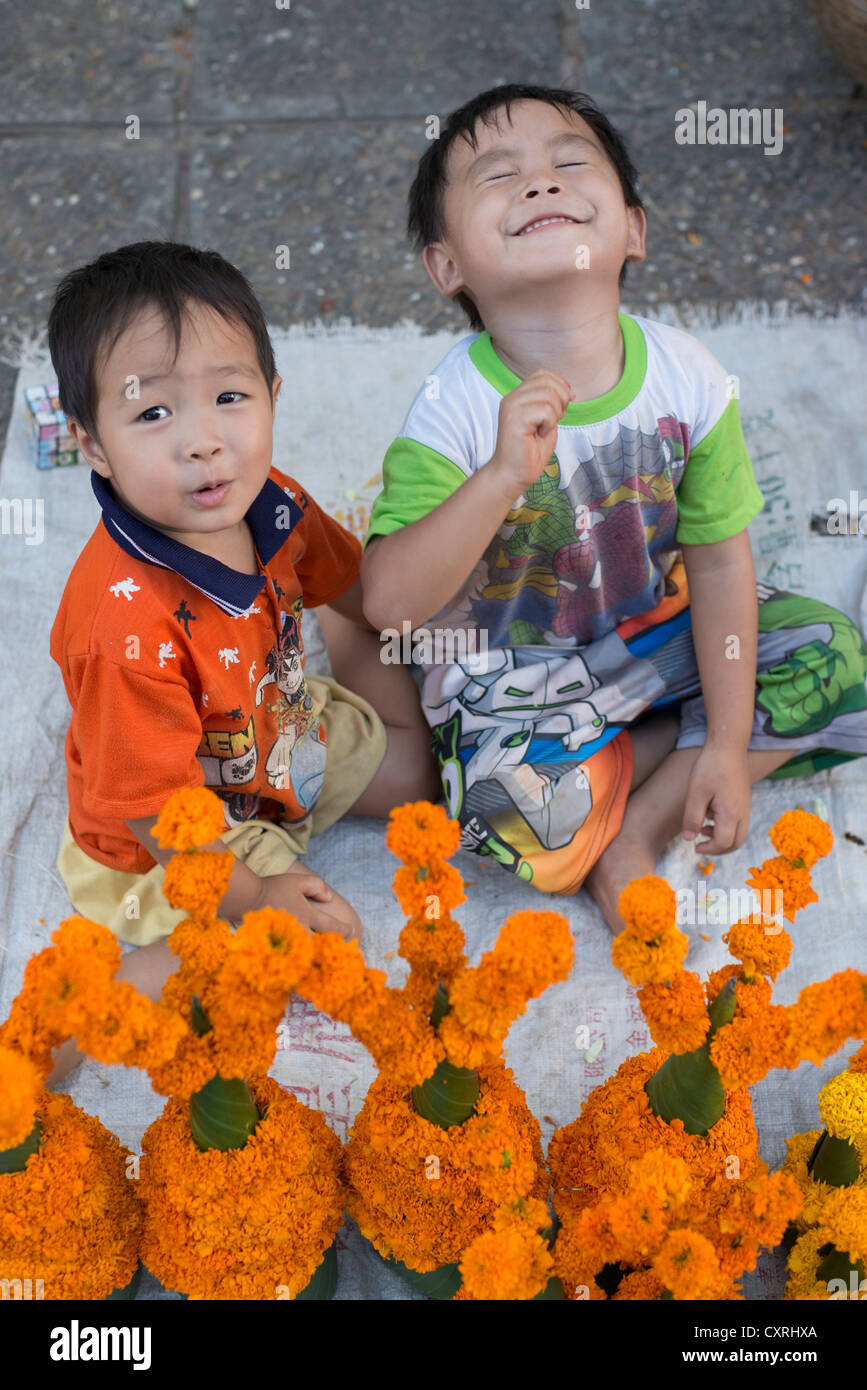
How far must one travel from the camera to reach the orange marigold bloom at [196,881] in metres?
0.73

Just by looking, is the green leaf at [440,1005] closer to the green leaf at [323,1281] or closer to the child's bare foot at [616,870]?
the green leaf at [323,1281]

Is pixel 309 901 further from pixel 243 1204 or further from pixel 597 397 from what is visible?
pixel 597 397

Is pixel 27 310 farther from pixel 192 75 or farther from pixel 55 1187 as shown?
pixel 55 1187

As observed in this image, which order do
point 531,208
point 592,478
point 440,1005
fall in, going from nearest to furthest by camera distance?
1. point 440,1005
2. point 531,208
3. point 592,478

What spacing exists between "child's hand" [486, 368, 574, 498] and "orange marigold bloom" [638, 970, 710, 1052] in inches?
16.7

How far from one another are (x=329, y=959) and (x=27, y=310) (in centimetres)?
139

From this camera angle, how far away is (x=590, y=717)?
125 centimetres

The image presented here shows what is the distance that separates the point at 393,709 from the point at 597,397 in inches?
16.2

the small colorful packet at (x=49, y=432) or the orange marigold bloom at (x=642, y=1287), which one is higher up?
the small colorful packet at (x=49, y=432)

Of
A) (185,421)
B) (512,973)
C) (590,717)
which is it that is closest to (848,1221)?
(512,973)

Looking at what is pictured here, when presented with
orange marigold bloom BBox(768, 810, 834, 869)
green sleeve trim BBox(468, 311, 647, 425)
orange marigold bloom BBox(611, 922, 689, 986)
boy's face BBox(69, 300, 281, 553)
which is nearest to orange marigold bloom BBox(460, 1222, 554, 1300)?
orange marigold bloom BBox(611, 922, 689, 986)

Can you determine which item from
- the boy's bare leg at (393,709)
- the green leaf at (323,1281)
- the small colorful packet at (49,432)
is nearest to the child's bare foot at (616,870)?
the boy's bare leg at (393,709)

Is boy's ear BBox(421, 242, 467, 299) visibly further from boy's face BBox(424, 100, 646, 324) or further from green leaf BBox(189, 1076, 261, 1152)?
green leaf BBox(189, 1076, 261, 1152)

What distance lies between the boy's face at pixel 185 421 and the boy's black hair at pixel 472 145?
29 cm
